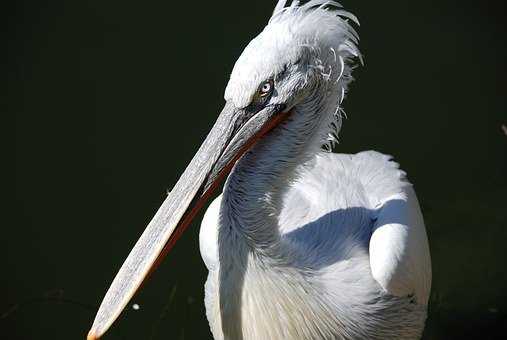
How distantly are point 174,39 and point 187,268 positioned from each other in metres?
1.93

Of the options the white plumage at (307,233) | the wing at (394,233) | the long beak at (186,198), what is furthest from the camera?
the wing at (394,233)

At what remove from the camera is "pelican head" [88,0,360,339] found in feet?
8.82

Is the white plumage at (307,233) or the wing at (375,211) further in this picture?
the wing at (375,211)

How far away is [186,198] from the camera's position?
2.75 metres

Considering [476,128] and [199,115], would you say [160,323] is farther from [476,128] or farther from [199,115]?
[476,128]

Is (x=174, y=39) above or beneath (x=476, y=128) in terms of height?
above

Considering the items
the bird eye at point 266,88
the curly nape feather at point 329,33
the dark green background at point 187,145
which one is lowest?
the dark green background at point 187,145

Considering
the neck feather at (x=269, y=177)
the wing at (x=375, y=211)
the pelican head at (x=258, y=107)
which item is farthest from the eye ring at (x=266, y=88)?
the wing at (x=375, y=211)

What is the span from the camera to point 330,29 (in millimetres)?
2881

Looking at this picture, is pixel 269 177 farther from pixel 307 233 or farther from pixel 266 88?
pixel 307 233

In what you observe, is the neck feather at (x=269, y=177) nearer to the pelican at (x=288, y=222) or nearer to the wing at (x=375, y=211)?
the pelican at (x=288, y=222)

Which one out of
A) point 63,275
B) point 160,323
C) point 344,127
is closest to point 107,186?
point 63,275

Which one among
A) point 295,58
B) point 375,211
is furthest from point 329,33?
point 375,211

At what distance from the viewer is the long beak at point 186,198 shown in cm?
267
